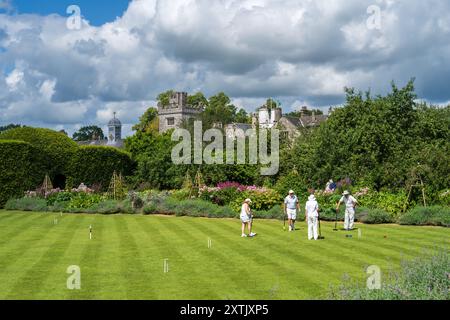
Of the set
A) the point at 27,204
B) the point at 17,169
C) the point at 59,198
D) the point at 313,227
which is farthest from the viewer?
the point at 17,169

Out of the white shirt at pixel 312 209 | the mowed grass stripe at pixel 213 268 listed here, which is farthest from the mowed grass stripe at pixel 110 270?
the white shirt at pixel 312 209

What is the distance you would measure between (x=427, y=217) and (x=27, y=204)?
77.1 feet

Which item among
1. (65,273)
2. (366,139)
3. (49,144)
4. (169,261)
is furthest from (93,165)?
(65,273)

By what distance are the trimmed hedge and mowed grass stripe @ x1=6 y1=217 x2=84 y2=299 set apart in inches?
749

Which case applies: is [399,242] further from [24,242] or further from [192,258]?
[24,242]

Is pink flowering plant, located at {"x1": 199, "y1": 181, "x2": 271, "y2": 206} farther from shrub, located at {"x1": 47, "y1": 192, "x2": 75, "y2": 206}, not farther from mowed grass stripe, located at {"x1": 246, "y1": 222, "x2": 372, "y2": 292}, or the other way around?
mowed grass stripe, located at {"x1": 246, "y1": 222, "x2": 372, "y2": 292}

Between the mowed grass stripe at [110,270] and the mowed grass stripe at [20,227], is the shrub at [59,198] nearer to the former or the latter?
the mowed grass stripe at [20,227]

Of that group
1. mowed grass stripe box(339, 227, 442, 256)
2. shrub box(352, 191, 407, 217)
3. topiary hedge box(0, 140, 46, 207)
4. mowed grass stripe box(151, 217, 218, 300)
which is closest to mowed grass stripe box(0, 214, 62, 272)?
mowed grass stripe box(151, 217, 218, 300)

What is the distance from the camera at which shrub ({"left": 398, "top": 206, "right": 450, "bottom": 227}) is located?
23.8m

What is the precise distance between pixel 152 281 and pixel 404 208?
1709 centimetres

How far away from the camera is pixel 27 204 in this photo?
34219mm

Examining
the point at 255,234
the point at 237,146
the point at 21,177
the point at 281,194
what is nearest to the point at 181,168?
the point at 237,146

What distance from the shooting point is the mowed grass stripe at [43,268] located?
1186 cm

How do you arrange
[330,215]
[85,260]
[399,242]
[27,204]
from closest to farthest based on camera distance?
[85,260] < [399,242] < [330,215] < [27,204]
